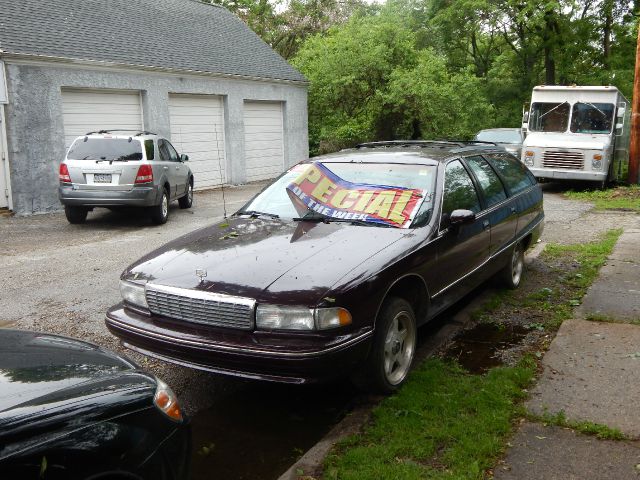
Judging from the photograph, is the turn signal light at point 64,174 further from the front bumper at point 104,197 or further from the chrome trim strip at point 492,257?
the chrome trim strip at point 492,257

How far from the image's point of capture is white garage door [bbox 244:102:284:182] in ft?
64.3

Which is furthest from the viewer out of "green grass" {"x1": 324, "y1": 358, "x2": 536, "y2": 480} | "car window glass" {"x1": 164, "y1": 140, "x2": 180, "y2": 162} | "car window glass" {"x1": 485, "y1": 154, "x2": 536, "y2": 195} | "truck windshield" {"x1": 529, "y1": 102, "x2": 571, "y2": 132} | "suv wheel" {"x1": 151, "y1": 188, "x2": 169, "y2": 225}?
"truck windshield" {"x1": 529, "y1": 102, "x2": 571, "y2": 132}

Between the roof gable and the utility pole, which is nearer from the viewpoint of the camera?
the roof gable

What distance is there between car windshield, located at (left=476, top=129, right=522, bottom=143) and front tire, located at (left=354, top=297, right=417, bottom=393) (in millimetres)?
16173

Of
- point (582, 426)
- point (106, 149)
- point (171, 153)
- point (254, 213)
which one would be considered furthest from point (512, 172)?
point (171, 153)

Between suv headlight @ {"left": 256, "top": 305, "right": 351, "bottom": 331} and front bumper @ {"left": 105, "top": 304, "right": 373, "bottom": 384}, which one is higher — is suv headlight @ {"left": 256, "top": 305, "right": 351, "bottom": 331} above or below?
above

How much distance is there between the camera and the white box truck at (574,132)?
50.8 ft

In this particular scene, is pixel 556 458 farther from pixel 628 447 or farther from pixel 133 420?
pixel 133 420

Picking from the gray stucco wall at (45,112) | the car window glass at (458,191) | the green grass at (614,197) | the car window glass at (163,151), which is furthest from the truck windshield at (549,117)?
the car window glass at (458,191)

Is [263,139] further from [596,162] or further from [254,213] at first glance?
[254,213]

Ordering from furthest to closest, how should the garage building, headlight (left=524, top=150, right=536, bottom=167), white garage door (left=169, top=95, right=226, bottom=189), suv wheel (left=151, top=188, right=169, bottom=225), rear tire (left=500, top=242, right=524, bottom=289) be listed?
white garage door (left=169, top=95, right=226, bottom=189) → headlight (left=524, top=150, right=536, bottom=167) → the garage building → suv wheel (left=151, top=188, right=169, bottom=225) → rear tire (left=500, top=242, right=524, bottom=289)

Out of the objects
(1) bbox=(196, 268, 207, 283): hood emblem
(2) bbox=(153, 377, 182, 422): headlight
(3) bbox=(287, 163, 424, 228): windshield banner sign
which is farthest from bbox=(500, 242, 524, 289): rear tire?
(2) bbox=(153, 377, 182, 422): headlight

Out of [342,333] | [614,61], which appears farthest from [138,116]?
[614,61]

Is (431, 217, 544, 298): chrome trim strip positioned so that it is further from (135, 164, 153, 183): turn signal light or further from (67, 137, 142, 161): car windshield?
(67, 137, 142, 161): car windshield
